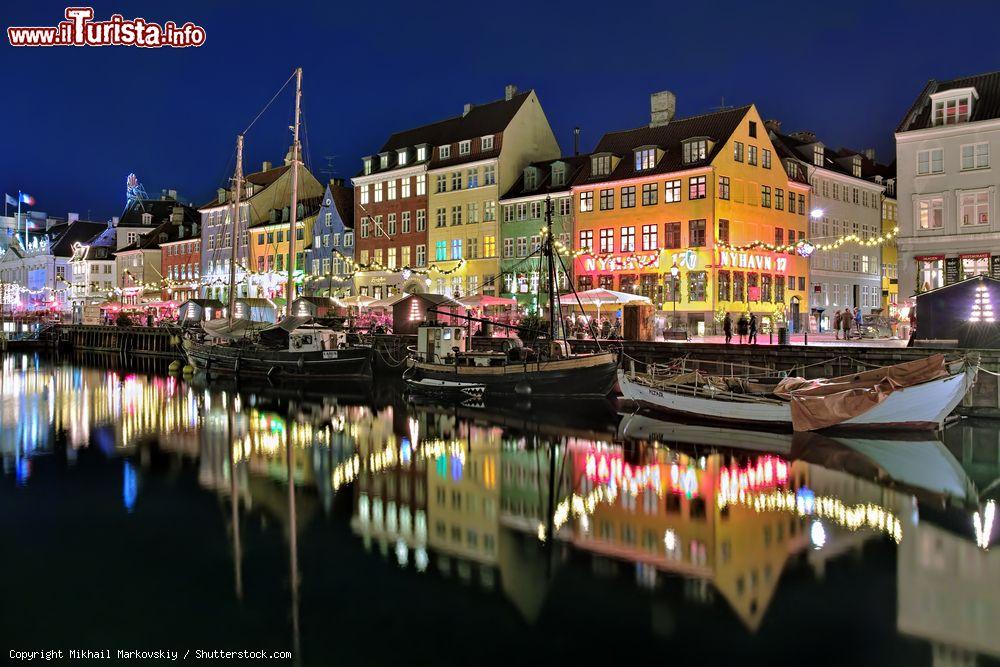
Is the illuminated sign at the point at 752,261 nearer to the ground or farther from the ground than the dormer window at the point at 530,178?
nearer to the ground

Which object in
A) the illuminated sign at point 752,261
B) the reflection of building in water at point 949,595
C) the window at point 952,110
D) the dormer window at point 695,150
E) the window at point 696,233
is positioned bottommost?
the reflection of building in water at point 949,595

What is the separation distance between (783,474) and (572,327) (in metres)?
25.5

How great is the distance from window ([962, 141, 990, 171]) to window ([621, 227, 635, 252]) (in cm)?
1795

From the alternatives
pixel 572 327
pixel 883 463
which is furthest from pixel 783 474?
pixel 572 327

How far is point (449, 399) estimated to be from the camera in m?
36.6

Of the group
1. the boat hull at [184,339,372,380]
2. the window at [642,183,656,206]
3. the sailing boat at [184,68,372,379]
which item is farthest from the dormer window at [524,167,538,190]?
the boat hull at [184,339,372,380]

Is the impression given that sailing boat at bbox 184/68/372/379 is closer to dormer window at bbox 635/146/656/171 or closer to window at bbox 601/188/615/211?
window at bbox 601/188/615/211

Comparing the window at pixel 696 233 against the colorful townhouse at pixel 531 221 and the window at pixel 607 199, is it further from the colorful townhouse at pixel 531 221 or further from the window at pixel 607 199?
the colorful townhouse at pixel 531 221

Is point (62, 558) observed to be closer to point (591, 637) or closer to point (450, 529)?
point (450, 529)

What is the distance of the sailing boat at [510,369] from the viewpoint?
34062 millimetres

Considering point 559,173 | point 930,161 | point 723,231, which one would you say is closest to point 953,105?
point 930,161

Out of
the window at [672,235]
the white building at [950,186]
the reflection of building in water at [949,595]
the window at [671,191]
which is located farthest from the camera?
the window at [671,191]

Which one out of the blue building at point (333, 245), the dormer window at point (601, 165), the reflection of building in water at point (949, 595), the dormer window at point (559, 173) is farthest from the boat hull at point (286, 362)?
A: the reflection of building in water at point (949, 595)

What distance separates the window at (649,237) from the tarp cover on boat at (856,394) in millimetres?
24247
